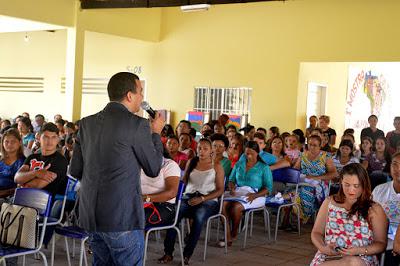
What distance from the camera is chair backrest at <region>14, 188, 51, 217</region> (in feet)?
14.7

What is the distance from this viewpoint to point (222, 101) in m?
13.4

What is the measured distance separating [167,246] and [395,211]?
2256 mm

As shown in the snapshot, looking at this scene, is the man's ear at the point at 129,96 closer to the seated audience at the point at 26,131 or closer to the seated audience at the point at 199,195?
the seated audience at the point at 199,195

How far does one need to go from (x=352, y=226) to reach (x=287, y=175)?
11.1 ft

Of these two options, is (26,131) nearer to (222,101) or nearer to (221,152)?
(221,152)

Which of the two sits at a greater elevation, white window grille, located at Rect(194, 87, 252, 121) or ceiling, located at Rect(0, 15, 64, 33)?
ceiling, located at Rect(0, 15, 64, 33)

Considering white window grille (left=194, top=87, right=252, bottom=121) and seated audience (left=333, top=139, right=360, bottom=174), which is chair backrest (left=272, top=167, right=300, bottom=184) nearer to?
seated audience (left=333, top=139, right=360, bottom=174)

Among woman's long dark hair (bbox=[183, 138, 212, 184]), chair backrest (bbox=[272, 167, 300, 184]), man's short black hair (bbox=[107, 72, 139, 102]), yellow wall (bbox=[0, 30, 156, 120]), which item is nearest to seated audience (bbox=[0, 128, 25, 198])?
woman's long dark hair (bbox=[183, 138, 212, 184])

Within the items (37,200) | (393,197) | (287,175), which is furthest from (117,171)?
(287,175)

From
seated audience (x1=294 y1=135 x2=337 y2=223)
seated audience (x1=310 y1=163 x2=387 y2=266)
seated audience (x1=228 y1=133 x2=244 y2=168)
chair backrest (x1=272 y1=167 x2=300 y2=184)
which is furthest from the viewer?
seated audience (x1=228 y1=133 x2=244 y2=168)

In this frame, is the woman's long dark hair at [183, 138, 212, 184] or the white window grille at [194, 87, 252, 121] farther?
the white window grille at [194, 87, 252, 121]

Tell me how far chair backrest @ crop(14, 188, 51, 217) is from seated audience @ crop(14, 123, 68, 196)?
0.35 meters

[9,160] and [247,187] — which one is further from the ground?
[9,160]

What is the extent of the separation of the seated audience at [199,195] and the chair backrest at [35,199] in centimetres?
151
